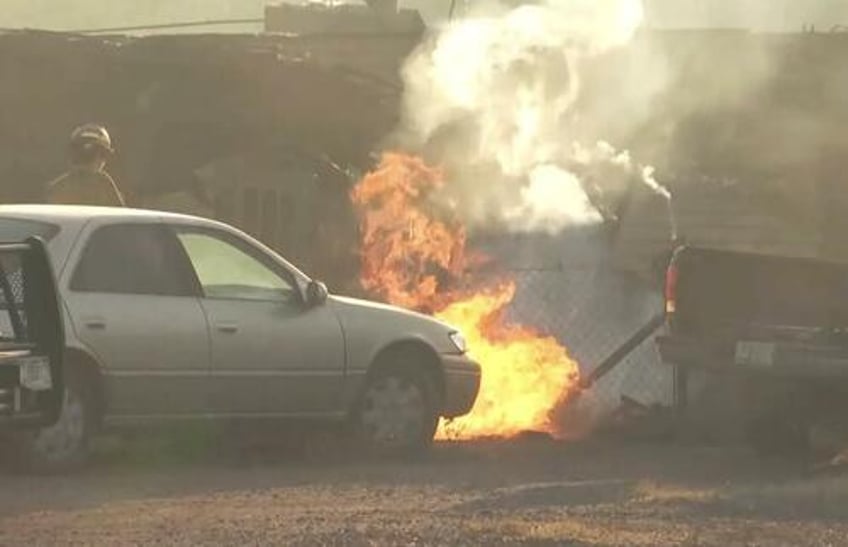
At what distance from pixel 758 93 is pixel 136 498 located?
19.7 meters

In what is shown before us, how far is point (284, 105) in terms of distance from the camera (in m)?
22.2

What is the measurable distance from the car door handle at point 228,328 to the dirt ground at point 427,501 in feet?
2.79

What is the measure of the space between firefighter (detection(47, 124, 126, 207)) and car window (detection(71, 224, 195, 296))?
1954mm

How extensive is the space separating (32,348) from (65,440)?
338 cm

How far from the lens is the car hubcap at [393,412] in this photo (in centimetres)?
1313

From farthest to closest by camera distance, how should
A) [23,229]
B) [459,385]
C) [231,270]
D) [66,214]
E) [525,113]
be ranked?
[525,113] < [459,385] < [231,270] < [66,214] < [23,229]

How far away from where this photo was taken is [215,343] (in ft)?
40.5

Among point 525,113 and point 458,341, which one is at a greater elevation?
point 525,113

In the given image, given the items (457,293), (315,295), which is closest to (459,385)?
(315,295)

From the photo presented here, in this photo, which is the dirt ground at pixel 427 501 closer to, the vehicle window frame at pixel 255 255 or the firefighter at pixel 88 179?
the vehicle window frame at pixel 255 255

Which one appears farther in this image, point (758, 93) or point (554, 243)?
point (758, 93)

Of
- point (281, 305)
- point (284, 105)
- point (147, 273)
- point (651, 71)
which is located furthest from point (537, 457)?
point (651, 71)

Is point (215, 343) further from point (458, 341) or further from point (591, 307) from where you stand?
point (591, 307)

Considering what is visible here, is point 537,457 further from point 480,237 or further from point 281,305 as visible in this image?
point 480,237
